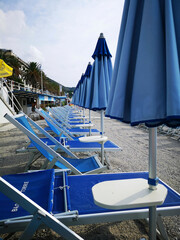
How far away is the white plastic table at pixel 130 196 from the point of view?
39.3 inches

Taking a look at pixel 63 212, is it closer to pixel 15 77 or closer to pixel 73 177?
pixel 73 177

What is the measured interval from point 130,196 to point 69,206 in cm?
65

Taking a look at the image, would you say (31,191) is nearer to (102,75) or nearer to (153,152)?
(153,152)

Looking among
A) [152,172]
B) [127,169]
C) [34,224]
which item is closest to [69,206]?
[34,224]

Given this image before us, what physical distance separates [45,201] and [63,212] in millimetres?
207

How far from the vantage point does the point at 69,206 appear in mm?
1440

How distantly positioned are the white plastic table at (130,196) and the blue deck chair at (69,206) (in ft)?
0.97

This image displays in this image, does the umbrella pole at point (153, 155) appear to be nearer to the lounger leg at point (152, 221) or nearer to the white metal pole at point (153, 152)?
the white metal pole at point (153, 152)

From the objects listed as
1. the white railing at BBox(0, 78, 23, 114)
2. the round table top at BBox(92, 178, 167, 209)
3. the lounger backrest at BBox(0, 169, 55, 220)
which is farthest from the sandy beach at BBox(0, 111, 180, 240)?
the white railing at BBox(0, 78, 23, 114)

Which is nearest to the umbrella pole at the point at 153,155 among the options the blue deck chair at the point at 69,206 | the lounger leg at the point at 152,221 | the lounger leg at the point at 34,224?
the lounger leg at the point at 152,221

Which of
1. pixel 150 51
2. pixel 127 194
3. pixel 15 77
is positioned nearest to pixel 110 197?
pixel 127 194

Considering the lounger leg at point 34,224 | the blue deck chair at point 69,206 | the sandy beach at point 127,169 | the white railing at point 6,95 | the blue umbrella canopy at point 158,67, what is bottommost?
the sandy beach at point 127,169

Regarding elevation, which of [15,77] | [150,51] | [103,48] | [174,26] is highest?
[15,77]

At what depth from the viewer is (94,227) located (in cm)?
180
